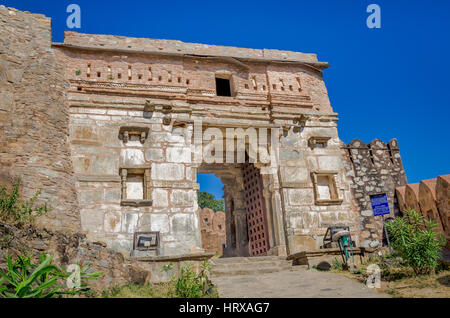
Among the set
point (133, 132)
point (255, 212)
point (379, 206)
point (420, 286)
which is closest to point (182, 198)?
point (133, 132)

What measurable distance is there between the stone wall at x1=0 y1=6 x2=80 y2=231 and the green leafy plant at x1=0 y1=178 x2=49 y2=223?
8.0 inches

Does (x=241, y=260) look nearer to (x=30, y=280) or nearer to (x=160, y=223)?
(x=160, y=223)

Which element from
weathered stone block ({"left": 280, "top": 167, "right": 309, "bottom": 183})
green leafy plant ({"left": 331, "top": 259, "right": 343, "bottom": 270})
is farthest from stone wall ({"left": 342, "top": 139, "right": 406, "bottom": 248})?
green leafy plant ({"left": 331, "top": 259, "right": 343, "bottom": 270})

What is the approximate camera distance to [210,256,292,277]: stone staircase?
7722 millimetres

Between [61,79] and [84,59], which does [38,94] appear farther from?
[84,59]

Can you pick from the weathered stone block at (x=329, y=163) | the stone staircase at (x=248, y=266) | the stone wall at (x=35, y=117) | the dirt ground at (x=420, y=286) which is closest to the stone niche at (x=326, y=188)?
the weathered stone block at (x=329, y=163)

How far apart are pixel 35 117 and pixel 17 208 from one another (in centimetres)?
250

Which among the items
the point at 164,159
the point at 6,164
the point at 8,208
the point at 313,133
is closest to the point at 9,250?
the point at 8,208

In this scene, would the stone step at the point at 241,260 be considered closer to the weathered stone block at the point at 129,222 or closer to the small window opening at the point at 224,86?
the weathered stone block at the point at 129,222

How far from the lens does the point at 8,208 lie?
6852 millimetres

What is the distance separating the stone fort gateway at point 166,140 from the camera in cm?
823

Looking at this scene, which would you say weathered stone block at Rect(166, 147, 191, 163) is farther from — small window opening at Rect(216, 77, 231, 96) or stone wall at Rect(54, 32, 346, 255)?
small window opening at Rect(216, 77, 231, 96)

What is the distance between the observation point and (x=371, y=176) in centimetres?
1096
